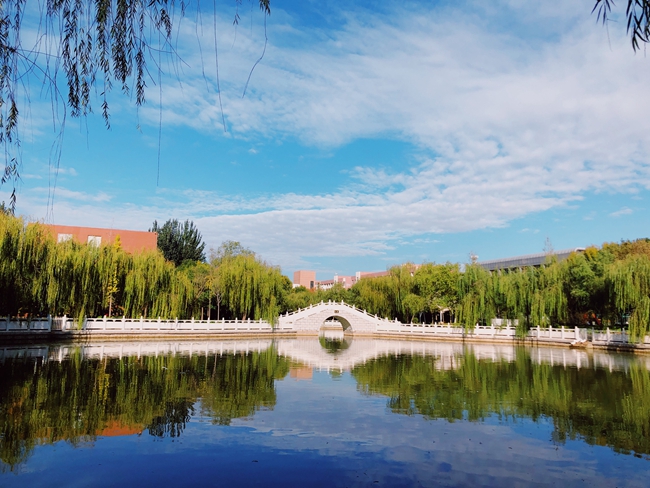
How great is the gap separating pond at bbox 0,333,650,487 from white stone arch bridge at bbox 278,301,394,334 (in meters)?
18.6

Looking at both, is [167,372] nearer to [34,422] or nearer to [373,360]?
[34,422]

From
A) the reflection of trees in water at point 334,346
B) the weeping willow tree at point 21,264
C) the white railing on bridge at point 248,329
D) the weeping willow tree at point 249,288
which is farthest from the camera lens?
the weeping willow tree at point 249,288

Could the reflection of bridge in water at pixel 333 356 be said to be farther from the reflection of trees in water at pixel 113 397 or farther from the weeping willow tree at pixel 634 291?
the reflection of trees in water at pixel 113 397

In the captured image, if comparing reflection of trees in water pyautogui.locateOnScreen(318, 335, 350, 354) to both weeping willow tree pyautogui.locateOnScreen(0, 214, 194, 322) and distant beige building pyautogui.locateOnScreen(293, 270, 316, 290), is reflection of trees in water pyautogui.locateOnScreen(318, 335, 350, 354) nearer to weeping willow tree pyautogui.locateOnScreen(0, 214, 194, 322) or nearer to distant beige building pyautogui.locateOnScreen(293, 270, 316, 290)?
weeping willow tree pyautogui.locateOnScreen(0, 214, 194, 322)

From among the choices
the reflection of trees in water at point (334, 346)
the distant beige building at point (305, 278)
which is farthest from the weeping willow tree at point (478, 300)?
the distant beige building at point (305, 278)

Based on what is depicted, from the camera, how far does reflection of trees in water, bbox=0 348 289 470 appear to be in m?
7.28

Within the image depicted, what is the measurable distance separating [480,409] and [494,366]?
25.8 ft

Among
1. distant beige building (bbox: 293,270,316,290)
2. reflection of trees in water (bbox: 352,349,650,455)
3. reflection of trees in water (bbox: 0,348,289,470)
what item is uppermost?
distant beige building (bbox: 293,270,316,290)

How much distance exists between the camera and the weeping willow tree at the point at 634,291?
2038 cm

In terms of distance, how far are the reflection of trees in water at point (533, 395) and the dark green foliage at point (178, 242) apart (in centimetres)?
2910

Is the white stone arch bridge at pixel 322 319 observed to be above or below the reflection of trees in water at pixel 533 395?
above

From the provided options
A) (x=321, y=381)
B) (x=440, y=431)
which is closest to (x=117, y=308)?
(x=321, y=381)

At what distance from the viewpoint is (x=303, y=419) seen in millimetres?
8531

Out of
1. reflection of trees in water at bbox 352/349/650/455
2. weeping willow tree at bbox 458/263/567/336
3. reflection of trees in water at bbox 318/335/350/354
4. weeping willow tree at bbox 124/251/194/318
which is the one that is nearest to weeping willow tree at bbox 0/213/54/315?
weeping willow tree at bbox 124/251/194/318
